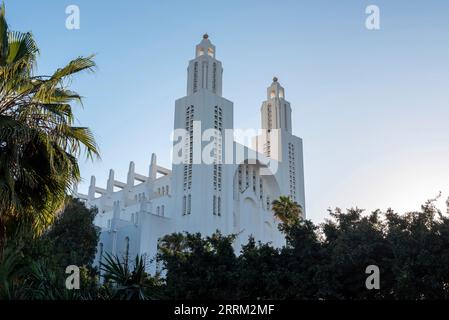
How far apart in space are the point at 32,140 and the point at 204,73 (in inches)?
1982

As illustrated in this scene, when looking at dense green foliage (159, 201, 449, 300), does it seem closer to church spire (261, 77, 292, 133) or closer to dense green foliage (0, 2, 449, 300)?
dense green foliage (0, 2, 449, 300)

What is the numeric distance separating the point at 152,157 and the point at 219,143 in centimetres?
1334

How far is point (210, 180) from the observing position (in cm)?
5372

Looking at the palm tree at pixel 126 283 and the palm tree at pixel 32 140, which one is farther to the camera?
the palm tree at pixel 126 283

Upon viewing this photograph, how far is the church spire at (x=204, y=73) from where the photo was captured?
59.3 m

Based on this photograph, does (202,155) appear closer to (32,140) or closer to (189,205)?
(189,205)

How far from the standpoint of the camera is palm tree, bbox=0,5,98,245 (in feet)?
32.5

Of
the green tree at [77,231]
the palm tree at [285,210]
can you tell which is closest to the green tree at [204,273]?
the green tree at [77,231]

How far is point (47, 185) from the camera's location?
1071cm

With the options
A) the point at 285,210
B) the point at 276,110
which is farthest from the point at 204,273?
the point at 276,110

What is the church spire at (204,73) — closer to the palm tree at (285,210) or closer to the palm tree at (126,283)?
the palm tree at (285,210)

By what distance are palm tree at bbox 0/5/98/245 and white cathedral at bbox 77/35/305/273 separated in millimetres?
37277

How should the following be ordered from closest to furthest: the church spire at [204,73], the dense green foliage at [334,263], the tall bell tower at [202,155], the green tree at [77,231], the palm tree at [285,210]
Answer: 1. the dense green foliage at [334,263]
2. the green tree at [77,231]
3. the palm tree at [285,210]
4. the tall bell tower at [202,155]
5. the church spire at [204,73]

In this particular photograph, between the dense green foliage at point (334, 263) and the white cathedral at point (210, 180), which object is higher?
the white cathedral at point (210, 180)
